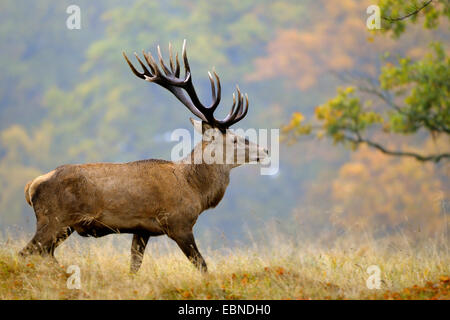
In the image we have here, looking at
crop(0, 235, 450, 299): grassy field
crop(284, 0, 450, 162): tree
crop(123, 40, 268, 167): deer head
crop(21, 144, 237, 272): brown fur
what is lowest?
crop(0, 235, 450, 299): grassy field

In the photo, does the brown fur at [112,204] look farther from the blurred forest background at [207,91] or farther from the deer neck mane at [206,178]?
the blurred forest background at [207,91]

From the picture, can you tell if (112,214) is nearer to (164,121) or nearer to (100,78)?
(164,121)

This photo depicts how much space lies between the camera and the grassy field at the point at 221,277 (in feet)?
19.7

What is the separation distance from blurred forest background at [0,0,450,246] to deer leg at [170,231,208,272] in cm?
2822

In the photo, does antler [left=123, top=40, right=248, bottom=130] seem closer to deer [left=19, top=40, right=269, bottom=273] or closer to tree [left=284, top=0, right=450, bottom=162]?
deer [left=19, top=40, right=269, bottom=273]

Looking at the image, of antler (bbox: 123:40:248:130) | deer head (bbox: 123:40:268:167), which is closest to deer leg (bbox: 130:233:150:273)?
deer head (bbox: 123:40:268:167)

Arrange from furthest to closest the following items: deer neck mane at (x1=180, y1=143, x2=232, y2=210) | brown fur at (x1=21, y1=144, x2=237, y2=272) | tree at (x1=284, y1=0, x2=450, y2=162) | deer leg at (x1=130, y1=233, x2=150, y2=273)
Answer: tree at (x1=284, y1=0, x2=450, y2=162) < deer neck mane at (x1=180, y1=143, x2=232, y2=210) < deer leg at (x1=130, y1=233, x2=150, y2=273) < brown fur at (x1=21, y1=144, x2=237, y2=272)

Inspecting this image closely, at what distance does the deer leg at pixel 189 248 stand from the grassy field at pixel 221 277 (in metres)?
0.14

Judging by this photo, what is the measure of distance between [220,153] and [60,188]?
1.98 m

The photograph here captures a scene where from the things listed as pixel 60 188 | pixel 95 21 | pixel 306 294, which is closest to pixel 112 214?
pixel 60 188

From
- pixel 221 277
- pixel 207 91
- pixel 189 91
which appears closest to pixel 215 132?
pixel 189 91

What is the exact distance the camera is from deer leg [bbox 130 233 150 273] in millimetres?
7220

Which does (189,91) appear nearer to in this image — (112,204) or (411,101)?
(112,204)
